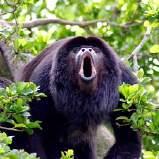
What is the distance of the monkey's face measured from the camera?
413cm

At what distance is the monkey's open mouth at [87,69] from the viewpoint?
4109mm

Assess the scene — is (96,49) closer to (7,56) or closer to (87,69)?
(87,69)

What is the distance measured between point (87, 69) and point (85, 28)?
1.86 metres

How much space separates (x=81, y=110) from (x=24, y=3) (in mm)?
810

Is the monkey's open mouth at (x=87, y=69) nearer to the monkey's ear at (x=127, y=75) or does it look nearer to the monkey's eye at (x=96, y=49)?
the monkey's eye at (x=96, y=49)

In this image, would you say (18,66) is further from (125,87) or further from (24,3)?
(125,87)

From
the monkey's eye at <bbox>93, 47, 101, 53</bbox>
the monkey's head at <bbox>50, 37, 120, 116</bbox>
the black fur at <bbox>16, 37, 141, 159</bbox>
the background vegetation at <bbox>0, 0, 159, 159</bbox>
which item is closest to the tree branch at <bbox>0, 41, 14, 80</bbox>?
the background vegetation at <bbox>0, 0, 159, 159</bbox>

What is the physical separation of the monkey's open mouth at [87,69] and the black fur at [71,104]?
16 cm

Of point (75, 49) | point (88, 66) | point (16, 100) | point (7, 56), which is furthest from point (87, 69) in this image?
point (7, 56)

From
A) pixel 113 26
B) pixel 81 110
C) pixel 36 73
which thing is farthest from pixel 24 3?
pixel 113 26

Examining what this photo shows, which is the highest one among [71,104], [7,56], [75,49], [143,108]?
[75,49]

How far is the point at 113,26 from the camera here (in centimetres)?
585

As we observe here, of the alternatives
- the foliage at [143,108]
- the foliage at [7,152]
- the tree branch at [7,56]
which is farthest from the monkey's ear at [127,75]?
the foliage at [7,152]

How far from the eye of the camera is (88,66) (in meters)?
4.14
